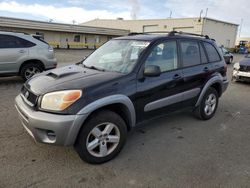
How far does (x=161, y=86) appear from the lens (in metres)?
3.64

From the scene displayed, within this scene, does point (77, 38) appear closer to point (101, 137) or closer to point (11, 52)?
point (11, 52)

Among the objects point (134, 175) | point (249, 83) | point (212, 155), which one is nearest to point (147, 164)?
point (134, 175)

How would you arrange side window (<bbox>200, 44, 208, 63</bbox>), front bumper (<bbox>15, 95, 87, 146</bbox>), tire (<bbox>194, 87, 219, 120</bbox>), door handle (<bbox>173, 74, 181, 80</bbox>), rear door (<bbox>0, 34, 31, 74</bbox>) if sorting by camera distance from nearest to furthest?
front bumper (<bbox>15, 95, 87, 146</bbox>)
door handle (<bbox>173, 74, 181, 80</bbox>)
side window (<bbox>200, 44, 208, 63</bbox>)
tire (<bbox>194, 87, 219, 120</bbox>)
rear door (<bbox>0, 34, 31, 74</bbox>)

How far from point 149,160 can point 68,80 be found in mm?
A: 1625

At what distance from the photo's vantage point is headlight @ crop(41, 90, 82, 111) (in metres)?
2.74

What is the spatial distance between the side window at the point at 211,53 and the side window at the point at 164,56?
113cm

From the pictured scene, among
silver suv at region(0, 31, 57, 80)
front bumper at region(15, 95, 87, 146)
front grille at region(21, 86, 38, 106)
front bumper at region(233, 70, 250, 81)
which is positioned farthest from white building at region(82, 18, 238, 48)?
front bumper at region(15, 95, 87, 146)

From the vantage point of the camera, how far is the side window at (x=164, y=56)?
11.9ft

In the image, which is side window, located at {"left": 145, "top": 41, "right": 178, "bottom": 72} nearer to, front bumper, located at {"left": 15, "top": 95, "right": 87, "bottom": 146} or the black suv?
the black suv

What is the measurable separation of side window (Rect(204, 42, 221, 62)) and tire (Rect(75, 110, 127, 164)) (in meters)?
2.69

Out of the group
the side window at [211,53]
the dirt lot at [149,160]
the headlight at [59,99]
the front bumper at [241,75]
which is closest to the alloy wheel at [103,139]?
the dirt lot at [149,160]

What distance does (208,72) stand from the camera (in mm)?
4602

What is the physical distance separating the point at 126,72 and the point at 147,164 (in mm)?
1355

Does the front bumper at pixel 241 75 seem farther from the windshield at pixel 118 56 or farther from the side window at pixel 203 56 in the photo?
the windshield at pixel 118 56
